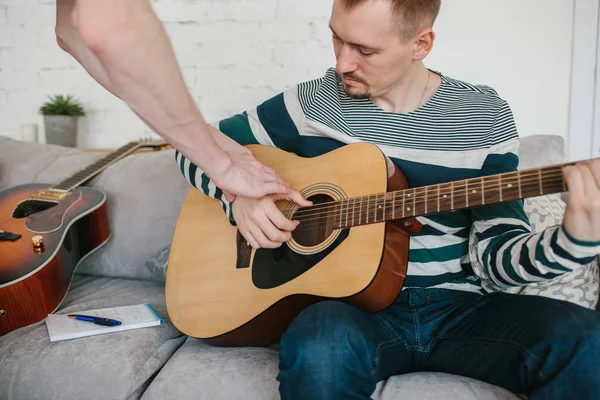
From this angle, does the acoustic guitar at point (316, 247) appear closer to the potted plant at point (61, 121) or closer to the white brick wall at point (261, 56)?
the white brick wall at point (261, 56)

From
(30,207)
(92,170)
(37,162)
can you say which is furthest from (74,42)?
(37,162)

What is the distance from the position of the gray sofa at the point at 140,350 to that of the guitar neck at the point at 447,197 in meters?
0.36

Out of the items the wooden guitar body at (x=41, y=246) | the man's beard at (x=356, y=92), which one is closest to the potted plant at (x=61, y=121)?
the wooden guitar body at (x=41, y=246)

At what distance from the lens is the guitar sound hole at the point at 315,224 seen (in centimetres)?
121

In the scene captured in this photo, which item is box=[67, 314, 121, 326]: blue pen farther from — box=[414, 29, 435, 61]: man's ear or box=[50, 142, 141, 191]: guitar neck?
box=[414, 29, 435, 61]: man's ear

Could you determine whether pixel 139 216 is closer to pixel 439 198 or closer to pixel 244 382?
pixel 244 382

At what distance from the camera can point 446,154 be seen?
1.31 metres

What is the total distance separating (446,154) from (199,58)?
1598 mm

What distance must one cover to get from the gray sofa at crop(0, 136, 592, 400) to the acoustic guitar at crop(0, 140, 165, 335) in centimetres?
5

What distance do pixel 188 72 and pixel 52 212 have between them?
112 cm

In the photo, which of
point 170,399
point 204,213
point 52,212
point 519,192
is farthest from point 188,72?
point 519,192

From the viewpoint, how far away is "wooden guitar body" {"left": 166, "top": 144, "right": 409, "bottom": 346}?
3.68 ft

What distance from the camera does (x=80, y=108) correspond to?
263 cm

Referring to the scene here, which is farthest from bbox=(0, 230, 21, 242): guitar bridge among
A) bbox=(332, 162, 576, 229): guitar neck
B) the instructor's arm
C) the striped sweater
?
bbox=(332, 162, 576, 229): guitar neck
